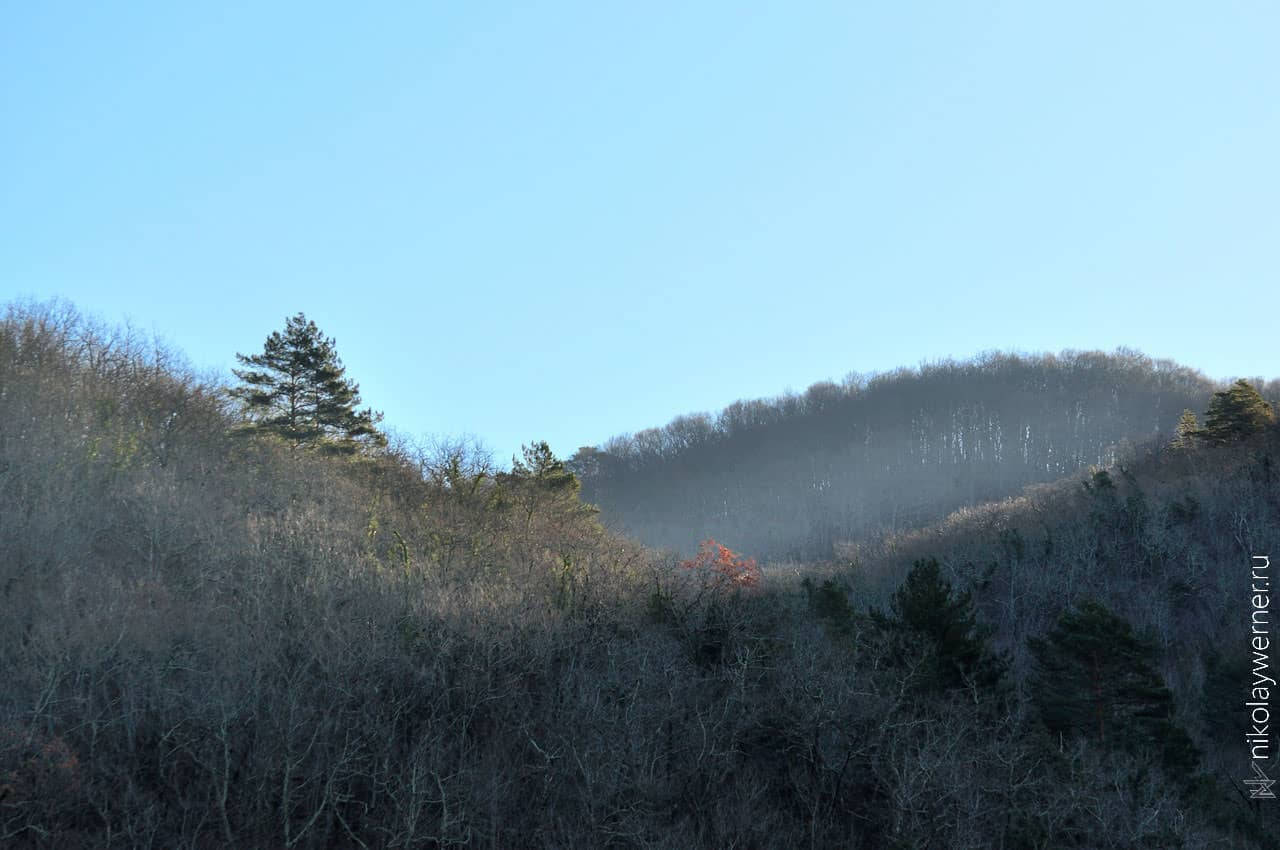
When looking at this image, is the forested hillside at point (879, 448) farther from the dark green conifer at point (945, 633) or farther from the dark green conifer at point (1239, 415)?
the dark green conifer at point (945, 633)

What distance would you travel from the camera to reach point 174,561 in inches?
1187

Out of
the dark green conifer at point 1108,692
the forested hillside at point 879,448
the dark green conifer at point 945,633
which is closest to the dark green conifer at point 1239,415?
the dark green conifer at point 945,633

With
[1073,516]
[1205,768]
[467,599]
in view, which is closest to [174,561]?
[467,599]

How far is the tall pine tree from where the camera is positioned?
4138 centimetres

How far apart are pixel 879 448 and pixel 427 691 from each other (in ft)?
342

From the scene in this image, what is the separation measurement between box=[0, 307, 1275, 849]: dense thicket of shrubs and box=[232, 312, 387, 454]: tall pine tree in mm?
3407

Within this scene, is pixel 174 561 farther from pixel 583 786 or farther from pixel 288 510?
pixel 583 786

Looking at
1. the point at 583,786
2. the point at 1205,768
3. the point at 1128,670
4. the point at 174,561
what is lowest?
the point at 1205,768

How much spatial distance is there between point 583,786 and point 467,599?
299 inches

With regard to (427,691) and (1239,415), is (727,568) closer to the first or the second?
(427,691)

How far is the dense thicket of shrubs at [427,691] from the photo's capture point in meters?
22.2

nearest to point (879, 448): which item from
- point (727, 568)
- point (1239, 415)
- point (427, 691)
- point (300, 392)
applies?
point (1239, 415)

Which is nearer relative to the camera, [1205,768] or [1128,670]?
[1128,670]

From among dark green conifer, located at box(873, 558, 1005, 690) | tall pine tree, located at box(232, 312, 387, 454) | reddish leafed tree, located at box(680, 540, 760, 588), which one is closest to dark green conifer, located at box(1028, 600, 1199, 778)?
dark green conifer, located at box(873, 558, 1005, 690)
